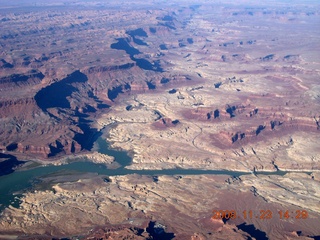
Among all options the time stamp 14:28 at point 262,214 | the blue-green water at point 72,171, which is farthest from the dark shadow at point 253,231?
the blue-green water at point 72,171

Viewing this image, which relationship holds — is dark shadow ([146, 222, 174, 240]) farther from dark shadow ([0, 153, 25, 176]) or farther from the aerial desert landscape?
dark shadow ([0, 153, 25, 176])

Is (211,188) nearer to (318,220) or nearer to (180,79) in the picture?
(318,220)

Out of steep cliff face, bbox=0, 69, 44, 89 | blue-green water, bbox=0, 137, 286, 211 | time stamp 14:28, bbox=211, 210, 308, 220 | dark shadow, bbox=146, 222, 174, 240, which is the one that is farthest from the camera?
steep cliff face, bbox=0, 69, 44, 89

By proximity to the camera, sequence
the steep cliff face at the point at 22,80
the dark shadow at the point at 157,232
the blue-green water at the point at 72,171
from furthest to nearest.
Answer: the steep cliff face at the point at 22,80 → the blue-green water at the point at 72,171 → the dark shadow at the point at 157,232

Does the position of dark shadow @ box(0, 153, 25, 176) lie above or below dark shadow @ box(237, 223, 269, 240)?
above

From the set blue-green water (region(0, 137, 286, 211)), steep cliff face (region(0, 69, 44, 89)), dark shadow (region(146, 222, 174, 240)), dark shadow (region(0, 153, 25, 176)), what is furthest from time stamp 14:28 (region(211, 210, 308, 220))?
steep cliff face (region(0, 69, 44, 89))

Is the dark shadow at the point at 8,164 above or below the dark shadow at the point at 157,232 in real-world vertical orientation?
above

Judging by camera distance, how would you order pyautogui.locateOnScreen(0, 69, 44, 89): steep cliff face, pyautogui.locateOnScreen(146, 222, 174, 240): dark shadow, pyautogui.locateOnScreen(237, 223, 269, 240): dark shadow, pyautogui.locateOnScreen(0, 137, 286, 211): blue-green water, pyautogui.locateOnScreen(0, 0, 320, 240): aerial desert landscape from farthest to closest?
pyautogui.locateOnScreen(0, 69, 44, 89): steep cliff face
pyautogui.locateOnScreen(0, 137, 286, 211): blue-green water
pyautogui.locateOnScreen(0, 0, 320, 240): aerial desert landscape
pyautogui.locateOnScreen(237, 223, 269, 240): dark shadow
pyautogui.locateOnScreen(146, 222, 174, 240): dark shadow

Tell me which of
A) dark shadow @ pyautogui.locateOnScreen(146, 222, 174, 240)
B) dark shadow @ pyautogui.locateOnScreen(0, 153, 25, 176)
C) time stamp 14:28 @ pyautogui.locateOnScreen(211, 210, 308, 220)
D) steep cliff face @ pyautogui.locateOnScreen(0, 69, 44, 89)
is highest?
steep cliff face @ pyautogui.locateOnScreen(0, 69, 44, 89)

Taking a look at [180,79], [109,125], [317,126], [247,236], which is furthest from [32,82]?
[247,236]

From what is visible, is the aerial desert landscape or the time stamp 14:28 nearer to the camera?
the aerial desert landscape

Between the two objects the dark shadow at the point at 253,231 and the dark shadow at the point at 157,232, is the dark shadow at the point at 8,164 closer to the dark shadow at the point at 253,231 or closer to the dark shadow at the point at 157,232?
the dark shadow at the point at 157,232
